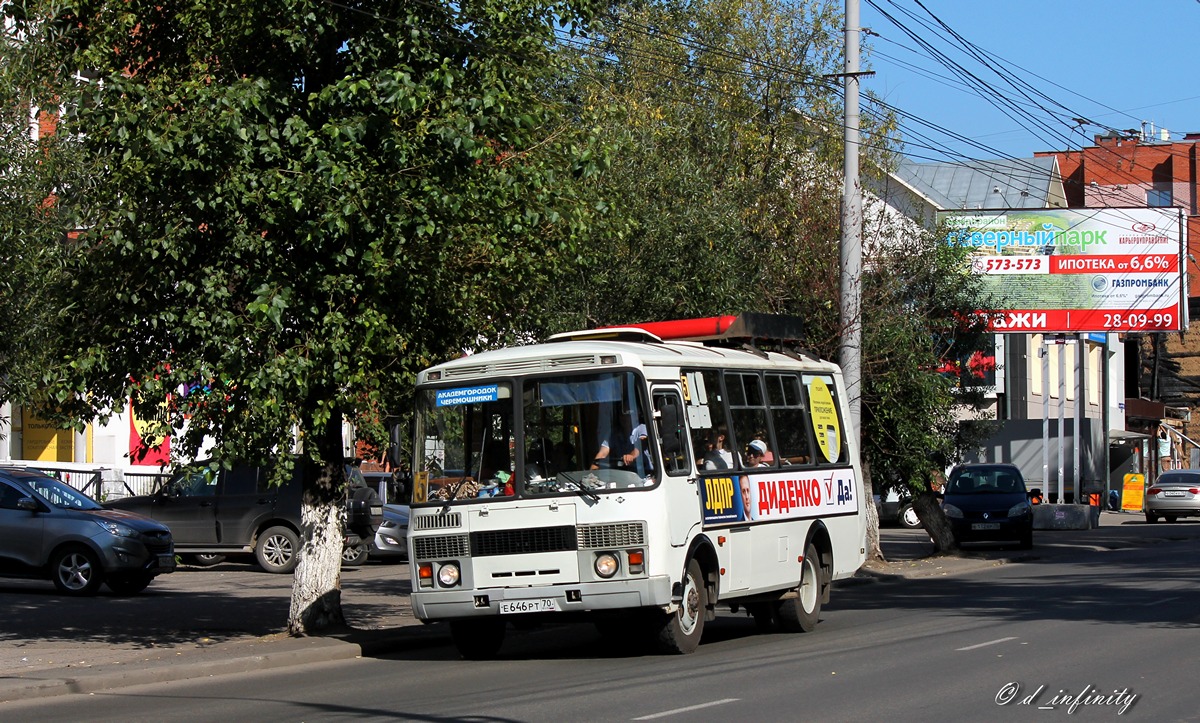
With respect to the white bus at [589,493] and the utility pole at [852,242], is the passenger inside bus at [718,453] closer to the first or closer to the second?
the white bus at [589,493]

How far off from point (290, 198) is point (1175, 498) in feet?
124

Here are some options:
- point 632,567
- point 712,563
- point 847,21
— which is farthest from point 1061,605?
point 847,21

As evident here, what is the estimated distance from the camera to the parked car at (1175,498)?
44781 millimetres

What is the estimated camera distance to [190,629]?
1627cm

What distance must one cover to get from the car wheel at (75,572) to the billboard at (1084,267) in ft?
87.6

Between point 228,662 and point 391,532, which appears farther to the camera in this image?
point 391,532

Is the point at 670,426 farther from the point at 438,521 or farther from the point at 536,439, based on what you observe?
the point at 438,521

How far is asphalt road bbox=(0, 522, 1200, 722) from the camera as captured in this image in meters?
10.1

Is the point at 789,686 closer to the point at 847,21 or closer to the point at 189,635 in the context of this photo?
the point at 189,635

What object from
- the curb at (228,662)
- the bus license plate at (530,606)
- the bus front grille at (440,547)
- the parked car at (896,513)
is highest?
the bus front grille at (440,547)

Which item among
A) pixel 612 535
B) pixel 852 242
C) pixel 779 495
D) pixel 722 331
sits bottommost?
pixel 612 535

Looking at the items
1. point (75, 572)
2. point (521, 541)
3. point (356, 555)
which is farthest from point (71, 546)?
point (521, 541)

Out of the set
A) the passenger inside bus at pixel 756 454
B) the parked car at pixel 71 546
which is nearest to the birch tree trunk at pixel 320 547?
the passenger inside bus at pixel 756 454

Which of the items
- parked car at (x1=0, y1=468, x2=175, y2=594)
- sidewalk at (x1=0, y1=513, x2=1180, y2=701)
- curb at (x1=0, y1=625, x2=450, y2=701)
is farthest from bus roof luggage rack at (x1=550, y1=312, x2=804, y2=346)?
parked car at (x1=0, y1=468, x2=175, y2=594)
